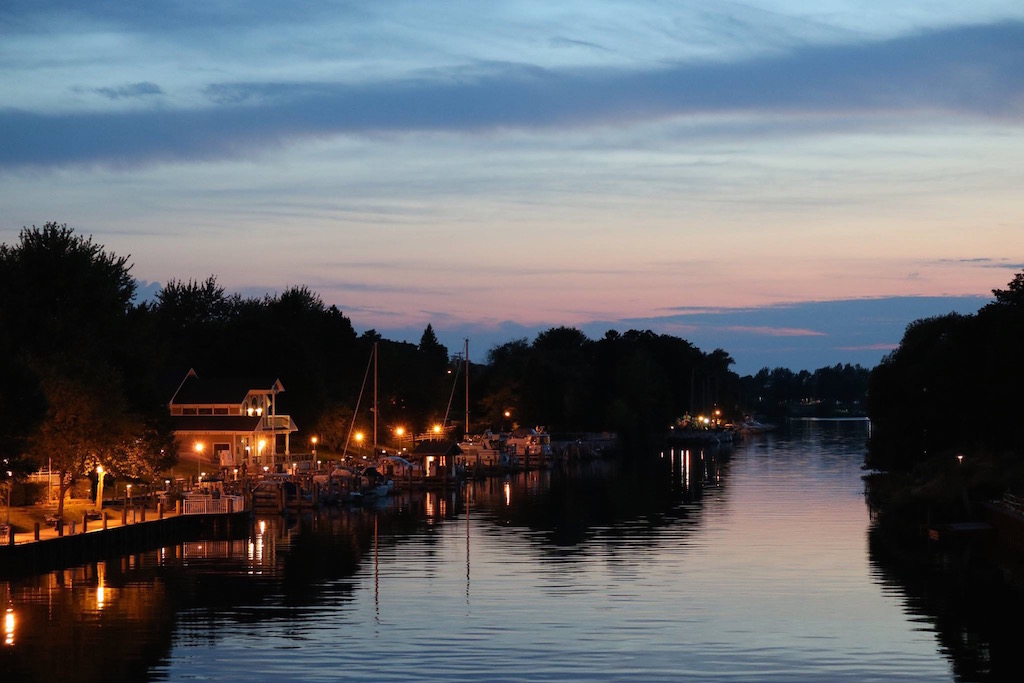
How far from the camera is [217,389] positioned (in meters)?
114

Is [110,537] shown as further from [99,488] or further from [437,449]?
[437,449]

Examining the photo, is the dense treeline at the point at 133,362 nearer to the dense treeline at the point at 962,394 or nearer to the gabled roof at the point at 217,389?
the gabled roof at the point at 217,389

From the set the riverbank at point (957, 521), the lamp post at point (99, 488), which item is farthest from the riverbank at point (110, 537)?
the riverbank at point (957, 521)

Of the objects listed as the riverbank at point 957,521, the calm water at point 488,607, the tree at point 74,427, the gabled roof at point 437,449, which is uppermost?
the tree at point 74,427

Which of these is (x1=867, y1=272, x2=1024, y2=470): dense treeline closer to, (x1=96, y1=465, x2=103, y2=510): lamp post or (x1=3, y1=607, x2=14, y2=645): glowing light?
(x1=96, y1=465, x2=103, y2=510): lamp post

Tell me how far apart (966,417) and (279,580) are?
5406cm

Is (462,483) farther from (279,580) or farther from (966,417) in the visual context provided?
(279,580)

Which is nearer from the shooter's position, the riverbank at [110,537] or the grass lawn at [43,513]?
the riverbank at [110,537]

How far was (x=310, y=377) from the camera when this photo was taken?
132 metres

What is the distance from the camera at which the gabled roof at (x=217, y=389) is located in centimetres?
11231

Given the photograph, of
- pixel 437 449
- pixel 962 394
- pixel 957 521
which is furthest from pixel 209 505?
pixel 962 394

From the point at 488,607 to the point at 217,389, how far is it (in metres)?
68.4

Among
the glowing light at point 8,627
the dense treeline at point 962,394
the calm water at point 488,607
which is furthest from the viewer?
the dense treeline at point 962,394

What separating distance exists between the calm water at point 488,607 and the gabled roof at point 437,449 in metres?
34.2
